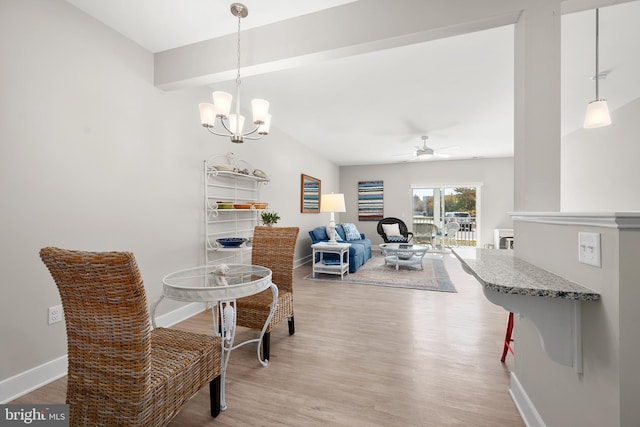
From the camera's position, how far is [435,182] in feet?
24.3

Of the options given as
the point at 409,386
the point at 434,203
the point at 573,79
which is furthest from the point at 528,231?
the point at 434,203

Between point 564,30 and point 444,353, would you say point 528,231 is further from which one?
point 564,30

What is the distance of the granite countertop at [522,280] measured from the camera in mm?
893

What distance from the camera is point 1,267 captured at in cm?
161

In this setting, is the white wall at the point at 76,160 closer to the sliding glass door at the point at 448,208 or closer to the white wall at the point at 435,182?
the white wall at the point at 435,182

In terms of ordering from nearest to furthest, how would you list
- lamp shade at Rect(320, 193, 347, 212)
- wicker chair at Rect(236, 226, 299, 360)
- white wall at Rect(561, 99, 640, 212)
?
wicker chair at Rect(236, 226, 299, 360) → white wall at Rect(561, 99, 640, 212) → lamp shade at Rect(320, 193, 347, 212)

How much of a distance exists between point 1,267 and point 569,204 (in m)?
7.78

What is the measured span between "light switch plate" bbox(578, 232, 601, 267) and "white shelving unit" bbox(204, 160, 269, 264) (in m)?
2.79

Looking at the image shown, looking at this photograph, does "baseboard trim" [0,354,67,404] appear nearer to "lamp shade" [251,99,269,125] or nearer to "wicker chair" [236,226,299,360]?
"wicker chair" [236,226,299,360]

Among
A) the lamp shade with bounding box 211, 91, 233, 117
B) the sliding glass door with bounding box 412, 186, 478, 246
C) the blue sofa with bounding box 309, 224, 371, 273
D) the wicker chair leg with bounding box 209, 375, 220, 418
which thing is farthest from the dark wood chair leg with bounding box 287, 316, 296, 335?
the sliding glass door with bounding box 412, 186, 478, 246

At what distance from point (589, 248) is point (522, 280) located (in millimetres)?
229

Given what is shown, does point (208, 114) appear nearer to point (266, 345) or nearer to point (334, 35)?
point (334, 35)

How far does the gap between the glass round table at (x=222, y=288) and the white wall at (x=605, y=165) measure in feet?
14.1

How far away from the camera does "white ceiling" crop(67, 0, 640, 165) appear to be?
79.3 inches
